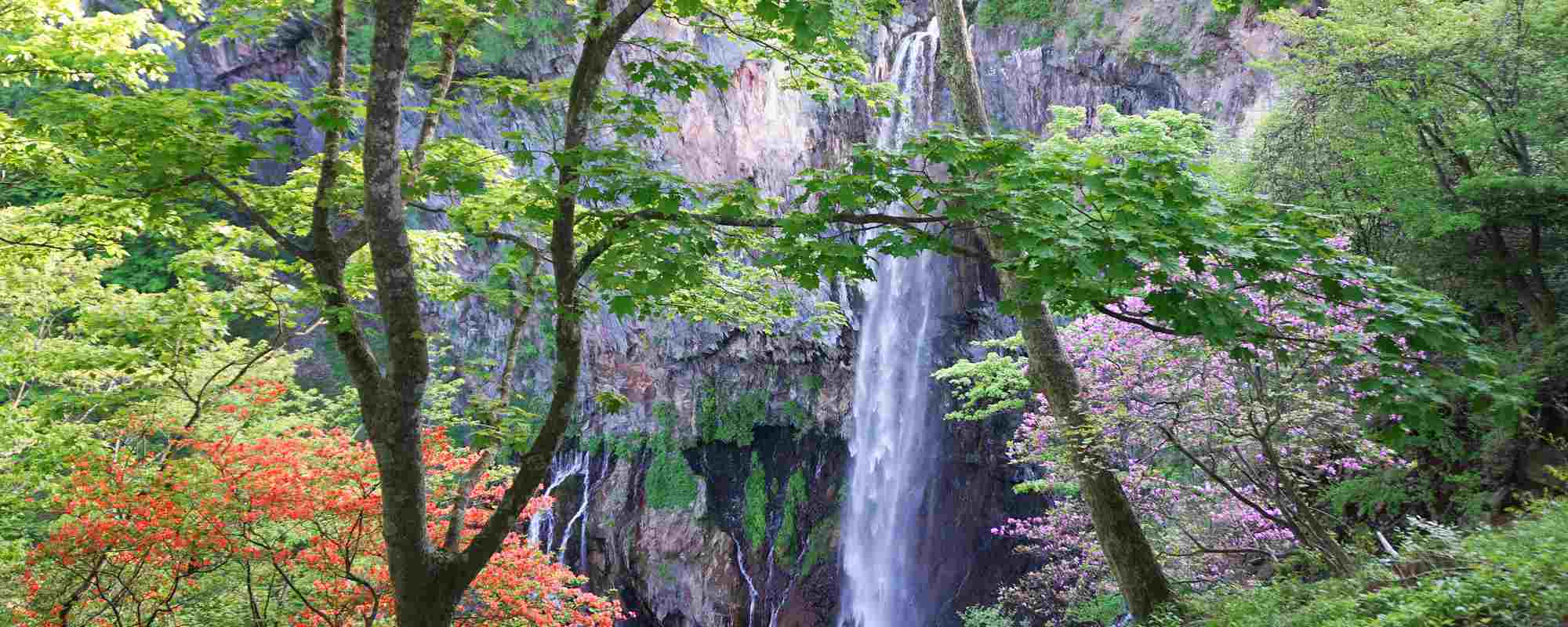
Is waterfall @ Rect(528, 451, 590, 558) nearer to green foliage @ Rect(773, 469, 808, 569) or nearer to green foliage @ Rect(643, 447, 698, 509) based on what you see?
green foliage @ Rect(643, 447, 698, 509)

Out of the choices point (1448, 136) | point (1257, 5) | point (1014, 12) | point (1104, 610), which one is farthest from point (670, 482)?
point (1257, 5)

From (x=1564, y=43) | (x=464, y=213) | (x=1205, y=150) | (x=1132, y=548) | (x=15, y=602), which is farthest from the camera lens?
(x=1205, y=150)

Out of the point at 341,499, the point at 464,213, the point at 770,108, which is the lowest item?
the point at 341,499

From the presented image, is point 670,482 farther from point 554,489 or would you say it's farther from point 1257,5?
point 1257,5

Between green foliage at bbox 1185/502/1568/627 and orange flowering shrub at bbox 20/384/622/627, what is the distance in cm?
609

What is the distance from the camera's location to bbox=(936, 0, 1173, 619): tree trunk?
18.0 ft

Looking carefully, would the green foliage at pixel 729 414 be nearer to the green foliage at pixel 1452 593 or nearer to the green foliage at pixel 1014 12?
the green foliage at pixel 1014 12

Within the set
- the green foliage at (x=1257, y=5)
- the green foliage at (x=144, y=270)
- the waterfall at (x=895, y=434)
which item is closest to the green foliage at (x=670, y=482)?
the waterfall at (x=895, y=434)

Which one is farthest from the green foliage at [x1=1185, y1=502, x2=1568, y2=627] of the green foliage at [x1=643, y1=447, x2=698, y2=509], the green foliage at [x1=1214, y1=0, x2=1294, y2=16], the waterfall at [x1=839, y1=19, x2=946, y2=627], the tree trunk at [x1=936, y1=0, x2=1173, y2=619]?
the green foliage at [x1=643, y1=447, x2=698, y2=509]

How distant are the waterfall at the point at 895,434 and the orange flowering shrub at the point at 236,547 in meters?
10.2

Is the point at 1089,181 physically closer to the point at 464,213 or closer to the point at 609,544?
the point at 464,213

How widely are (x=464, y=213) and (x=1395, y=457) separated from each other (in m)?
9.20

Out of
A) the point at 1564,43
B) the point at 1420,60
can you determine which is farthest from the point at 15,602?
the point at 1564,43

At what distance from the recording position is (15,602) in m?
7.46
